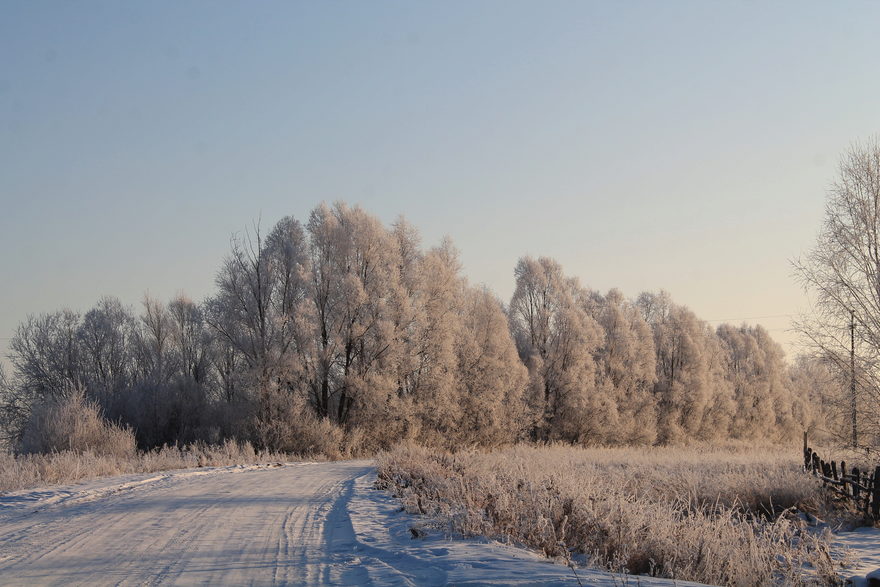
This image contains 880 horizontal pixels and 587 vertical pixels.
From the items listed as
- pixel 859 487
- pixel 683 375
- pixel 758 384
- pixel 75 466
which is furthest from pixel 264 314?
pixel 758 384

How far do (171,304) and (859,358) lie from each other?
48.7m

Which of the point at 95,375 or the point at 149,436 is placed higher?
the point at 95,375

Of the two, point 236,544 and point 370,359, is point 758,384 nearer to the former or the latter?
point 370,359

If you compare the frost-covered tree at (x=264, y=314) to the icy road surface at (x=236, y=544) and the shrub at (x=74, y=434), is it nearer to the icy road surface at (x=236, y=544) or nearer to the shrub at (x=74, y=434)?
the shrub at (x=74, y=434)

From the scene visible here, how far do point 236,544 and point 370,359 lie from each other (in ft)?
94.8

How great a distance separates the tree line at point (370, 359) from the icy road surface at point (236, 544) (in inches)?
732

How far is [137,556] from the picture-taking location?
23.2ft

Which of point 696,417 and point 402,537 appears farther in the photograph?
point 696,417

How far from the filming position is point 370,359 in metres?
36.6

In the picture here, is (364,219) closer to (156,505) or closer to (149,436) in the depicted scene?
(149,436)

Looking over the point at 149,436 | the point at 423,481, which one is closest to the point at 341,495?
the point at 423,481

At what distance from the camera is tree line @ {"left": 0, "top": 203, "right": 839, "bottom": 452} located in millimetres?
35156

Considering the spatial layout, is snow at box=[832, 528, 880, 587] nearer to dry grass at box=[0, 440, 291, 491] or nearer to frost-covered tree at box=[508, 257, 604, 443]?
dry grass at box=[0, 440, 291, 491]

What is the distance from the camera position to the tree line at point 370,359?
35156 mm
